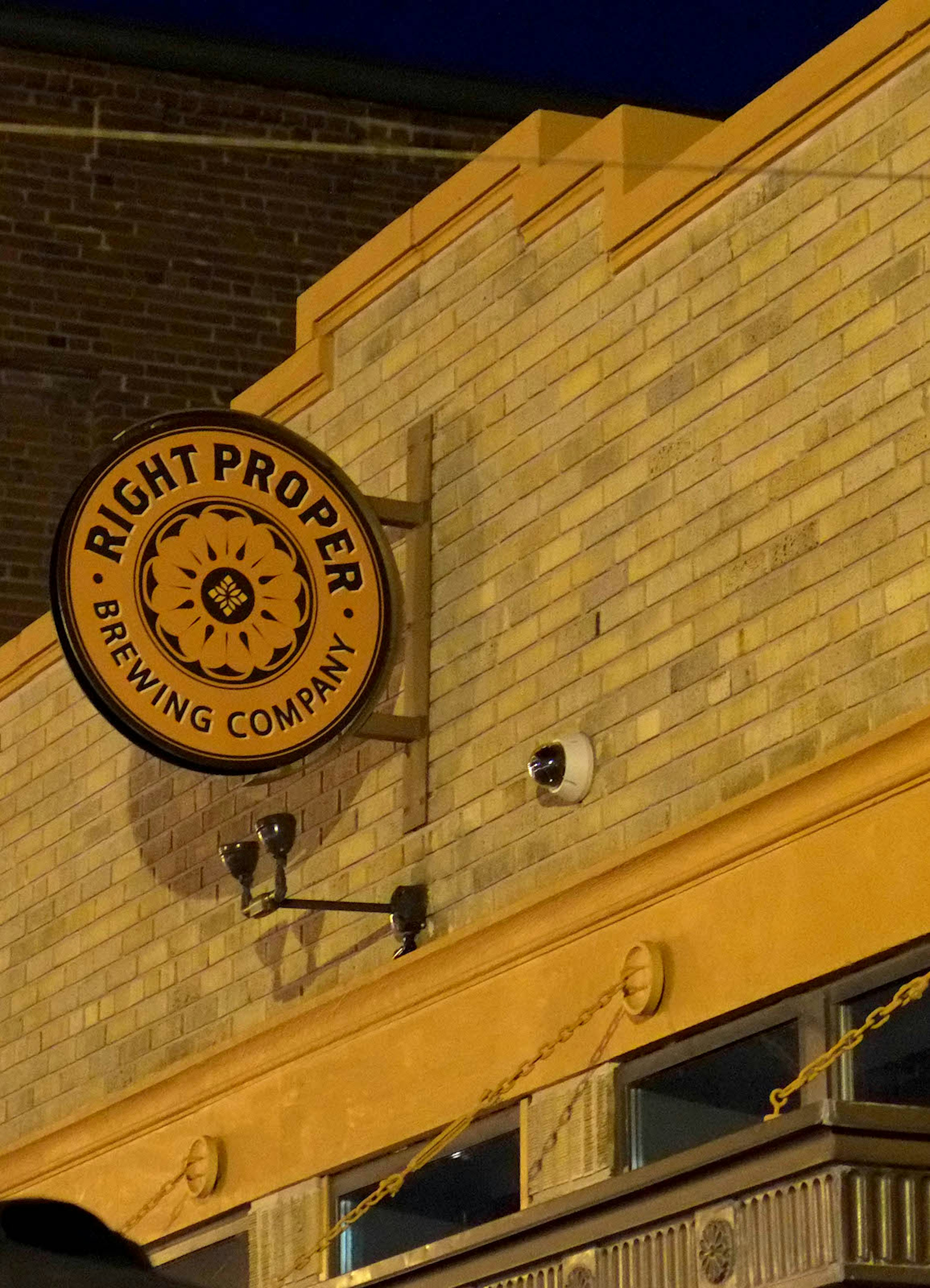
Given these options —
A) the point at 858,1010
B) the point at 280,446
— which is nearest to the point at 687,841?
the point at 858,1010

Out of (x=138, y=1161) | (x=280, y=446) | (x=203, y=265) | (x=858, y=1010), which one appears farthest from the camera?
(x=203, y=265)

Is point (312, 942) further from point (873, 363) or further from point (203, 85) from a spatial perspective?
point (203, 85)

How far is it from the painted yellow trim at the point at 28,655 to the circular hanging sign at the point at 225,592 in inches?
120

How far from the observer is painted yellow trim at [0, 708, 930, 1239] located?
8.52 m

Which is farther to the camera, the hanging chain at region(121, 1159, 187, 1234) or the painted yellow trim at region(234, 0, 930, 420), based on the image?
the hanging chain at region(121, 1159, 187, 1234)

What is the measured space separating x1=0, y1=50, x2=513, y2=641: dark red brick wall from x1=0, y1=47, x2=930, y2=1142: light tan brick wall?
4727 millimetres

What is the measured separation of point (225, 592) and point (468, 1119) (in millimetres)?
2517

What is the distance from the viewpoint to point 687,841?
30.6 feet

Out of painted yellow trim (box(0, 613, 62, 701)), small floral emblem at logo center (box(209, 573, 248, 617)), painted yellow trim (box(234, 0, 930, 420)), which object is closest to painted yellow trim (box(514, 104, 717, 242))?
painted yellow trim (box(234, 0, 930, 420))

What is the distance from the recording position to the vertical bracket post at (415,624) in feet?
36.9

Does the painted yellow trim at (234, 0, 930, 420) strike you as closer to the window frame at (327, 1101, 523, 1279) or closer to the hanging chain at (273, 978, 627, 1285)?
the hanging chain at (273, 978, 627, 1285)

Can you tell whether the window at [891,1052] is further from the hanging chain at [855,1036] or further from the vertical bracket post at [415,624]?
the vertical bracket post at [415,624]

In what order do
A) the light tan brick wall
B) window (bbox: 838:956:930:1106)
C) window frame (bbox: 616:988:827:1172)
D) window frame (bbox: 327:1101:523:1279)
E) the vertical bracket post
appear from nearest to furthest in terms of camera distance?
1. window (bbox: 838:956:930:1106)
2. window frame (bbox: 616:988:827:1172)
3. the light tan brick wall
4. window frame (bbox: 327:1101:523:1279)
5. the vertical bracket post

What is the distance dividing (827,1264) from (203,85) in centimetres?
1371
